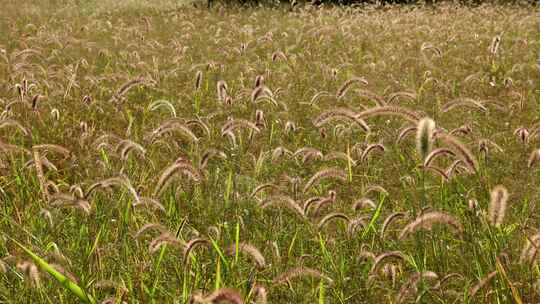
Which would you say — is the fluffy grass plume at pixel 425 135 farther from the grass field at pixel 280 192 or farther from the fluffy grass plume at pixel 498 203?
the fluffy grass plume at pixel 498 203

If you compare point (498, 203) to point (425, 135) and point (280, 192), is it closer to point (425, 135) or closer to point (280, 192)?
point (425, 135)

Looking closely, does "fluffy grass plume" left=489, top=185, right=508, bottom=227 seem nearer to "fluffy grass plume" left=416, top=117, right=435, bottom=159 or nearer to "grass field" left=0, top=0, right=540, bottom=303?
"grass field" left=0, top=0, right=540, bottom=303

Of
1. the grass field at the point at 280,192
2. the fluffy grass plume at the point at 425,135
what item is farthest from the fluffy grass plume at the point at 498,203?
the fluffy grass plume at the point at 425,135

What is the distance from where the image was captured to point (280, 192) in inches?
106

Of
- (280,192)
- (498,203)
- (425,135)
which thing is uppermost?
(425,135)

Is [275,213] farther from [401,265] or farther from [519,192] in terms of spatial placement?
[519,192]

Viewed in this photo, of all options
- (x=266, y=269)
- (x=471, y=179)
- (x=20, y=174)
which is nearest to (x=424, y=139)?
(x=266, y=269)

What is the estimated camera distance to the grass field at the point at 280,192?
1.83 metres

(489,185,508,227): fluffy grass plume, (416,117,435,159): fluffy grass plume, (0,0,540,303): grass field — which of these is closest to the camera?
(416,117,435,159): fluffy grass plume

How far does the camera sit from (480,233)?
2.12 m

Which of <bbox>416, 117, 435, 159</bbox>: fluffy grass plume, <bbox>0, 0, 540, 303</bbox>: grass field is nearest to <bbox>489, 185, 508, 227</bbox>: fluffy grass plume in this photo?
<bbox>0, 0, 540, 303</bbox>: grass field

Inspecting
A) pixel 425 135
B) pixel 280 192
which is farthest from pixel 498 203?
pixel 280 192

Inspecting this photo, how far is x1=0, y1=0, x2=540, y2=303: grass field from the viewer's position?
6.01 ft

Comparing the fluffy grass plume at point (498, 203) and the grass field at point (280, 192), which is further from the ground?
the fluffy grass plume at point (498, 203)
